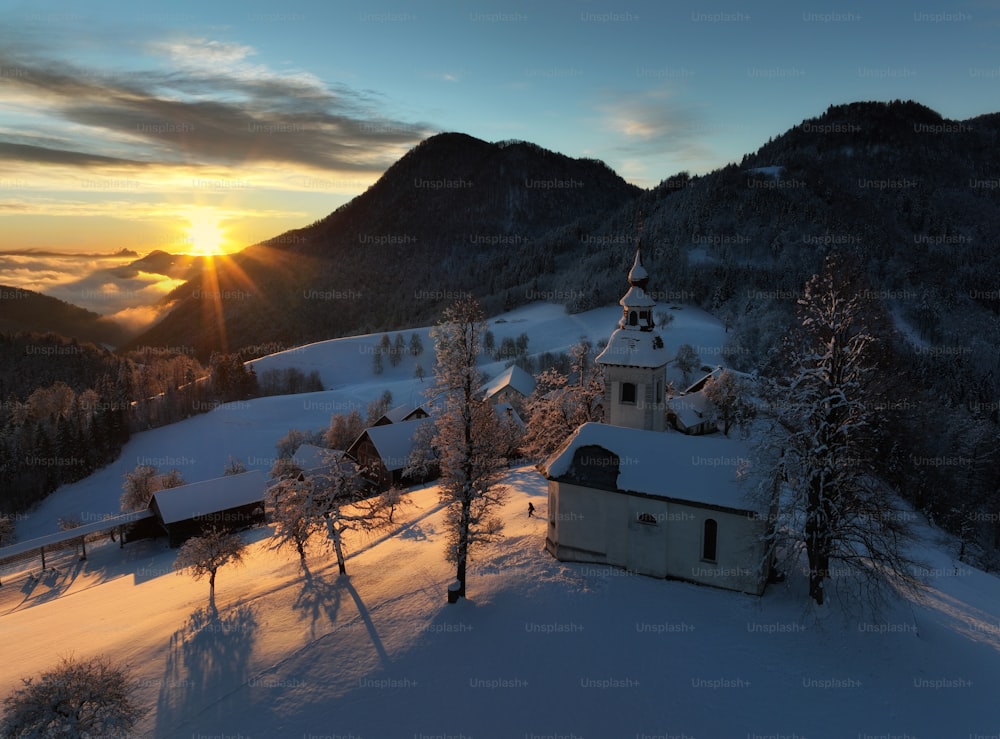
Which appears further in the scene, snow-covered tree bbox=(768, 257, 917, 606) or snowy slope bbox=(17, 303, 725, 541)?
snowy slope bbox=(17, 303, 725, 541)

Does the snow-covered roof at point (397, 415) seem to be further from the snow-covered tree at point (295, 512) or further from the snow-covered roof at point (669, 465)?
the snow-covered roof at point (669, 465)

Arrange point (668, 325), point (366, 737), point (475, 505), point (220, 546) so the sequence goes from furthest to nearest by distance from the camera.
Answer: point (668, 325)
point (220, 546)
point (475, 505)
point (366, 737)

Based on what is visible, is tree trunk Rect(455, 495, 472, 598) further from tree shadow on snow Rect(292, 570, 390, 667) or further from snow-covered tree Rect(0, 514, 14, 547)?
snow-covered tree Rect(0, 514, 14, 547)

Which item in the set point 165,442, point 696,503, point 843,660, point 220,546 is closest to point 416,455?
point 220,546

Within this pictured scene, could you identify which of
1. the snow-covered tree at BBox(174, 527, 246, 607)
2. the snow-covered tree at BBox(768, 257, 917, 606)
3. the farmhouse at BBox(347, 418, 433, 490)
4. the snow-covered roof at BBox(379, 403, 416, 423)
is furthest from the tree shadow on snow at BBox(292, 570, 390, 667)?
the snow-covered roof at BBox(379, 403, 416, 423)

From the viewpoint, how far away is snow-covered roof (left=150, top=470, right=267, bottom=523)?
4653 centimetres

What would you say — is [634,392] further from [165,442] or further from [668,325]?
[668,325]

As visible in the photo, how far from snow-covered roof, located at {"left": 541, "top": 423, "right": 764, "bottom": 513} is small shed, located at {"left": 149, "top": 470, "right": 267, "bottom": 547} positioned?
35525mm

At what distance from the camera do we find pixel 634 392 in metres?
30.1

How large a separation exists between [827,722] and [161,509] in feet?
158

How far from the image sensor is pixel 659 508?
23.9 m

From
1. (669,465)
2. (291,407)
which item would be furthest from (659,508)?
(291,407)

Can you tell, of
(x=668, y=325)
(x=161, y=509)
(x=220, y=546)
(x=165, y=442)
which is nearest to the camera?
(x=220, y=546)

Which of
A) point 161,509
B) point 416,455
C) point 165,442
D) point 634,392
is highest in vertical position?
point 634,392
